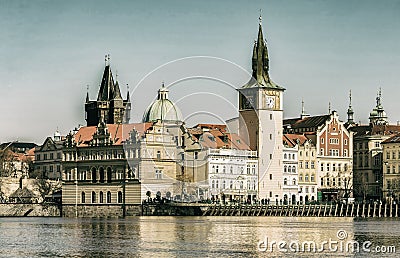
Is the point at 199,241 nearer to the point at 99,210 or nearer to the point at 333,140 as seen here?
the point at 99,210

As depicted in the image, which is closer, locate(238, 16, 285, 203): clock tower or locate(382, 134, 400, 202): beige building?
locate(238, 16, 285, 203): clock tower

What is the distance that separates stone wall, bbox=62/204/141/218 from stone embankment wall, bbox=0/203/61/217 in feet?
6.38

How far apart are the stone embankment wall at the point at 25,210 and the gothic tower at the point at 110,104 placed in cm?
2148

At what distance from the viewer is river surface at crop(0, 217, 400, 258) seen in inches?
2704

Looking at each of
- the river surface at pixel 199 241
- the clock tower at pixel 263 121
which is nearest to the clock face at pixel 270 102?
the clock tower at pixel 263 121

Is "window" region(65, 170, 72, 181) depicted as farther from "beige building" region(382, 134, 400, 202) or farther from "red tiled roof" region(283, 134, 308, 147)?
"beige building" region(382, 134, 400, 202)

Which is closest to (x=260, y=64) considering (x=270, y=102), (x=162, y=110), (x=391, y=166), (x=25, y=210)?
(x=270, y=102)

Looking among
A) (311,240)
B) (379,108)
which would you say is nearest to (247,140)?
(379,108)

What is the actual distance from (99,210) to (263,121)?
24.5 metres

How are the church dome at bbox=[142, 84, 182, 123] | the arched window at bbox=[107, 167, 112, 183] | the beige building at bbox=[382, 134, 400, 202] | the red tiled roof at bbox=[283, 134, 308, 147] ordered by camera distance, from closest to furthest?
the arched window at bbox=[107, 167, 112, 183]
the church dome at bbox=[142, 84, 182, 123]
the red tiled roof at bbox=[283, 134, 308, 147]
the beige building at bbox=[382, 134, 400, 202]

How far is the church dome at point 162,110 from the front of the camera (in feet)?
491

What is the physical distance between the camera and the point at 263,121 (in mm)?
149000

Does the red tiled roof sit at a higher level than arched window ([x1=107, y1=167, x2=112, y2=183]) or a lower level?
higher

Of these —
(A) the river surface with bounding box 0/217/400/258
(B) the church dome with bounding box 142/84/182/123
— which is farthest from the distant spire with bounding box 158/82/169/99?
(A) the river surface with bounding box 0/217/400/258
